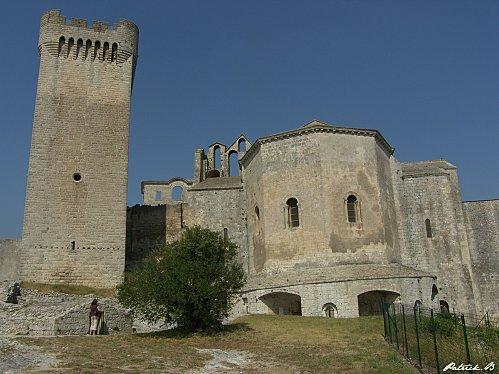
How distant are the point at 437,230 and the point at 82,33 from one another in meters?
25.5

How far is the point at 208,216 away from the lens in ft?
104

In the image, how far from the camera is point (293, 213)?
27.1 m

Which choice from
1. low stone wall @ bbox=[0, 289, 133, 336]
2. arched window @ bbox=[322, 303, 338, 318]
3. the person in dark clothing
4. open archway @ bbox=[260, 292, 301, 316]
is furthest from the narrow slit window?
arched window @ bbox=[322, 303, 338, 318]

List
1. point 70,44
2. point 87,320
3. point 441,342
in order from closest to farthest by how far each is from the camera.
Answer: point 441,342 < point 87,320 < point 70,44

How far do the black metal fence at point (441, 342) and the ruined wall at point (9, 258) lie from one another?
24.4m

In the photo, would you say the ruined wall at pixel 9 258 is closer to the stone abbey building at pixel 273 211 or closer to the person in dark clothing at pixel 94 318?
the stone abbey building at pixel 273 211

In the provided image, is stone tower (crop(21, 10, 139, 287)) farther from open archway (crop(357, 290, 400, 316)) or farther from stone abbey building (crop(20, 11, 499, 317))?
open archway (crop(357, 290, 400, 316))

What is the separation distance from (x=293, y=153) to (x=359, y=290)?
27.6 ft

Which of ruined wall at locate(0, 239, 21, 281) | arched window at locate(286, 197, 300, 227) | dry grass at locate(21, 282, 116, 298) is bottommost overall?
dry grass at locate(21, 282, 116, 298)

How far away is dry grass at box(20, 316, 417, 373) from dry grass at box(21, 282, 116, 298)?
8474mm

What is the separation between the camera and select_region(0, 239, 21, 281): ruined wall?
30.4m

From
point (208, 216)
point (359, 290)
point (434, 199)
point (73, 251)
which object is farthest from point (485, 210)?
point (73, 251)

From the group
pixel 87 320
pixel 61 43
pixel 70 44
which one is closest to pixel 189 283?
pixel 87 320

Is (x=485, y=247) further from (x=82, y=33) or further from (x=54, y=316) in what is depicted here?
(x=82, y=33)
